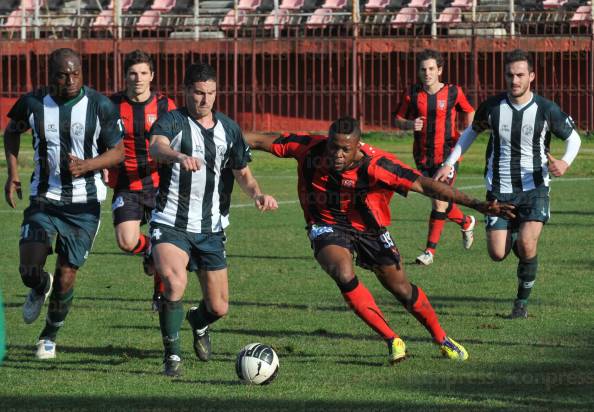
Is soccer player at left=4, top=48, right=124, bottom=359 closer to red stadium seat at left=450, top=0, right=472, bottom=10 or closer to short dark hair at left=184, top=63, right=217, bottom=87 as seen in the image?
short dark hair at left=184, top=63, right=217, bottom=87

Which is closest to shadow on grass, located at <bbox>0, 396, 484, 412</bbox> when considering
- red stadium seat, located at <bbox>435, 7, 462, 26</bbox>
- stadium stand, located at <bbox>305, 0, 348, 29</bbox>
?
red stadium seat, located at <bbox>435, 7, 462, 26</bbox>

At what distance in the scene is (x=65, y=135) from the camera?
8477 mm

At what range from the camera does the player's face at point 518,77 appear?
9594mm

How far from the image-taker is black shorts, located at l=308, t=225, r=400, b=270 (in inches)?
325

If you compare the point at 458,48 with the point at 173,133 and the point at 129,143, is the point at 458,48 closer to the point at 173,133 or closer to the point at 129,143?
the point at 129,143

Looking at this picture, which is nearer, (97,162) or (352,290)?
(352,290)

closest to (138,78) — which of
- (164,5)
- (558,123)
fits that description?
(558,123)

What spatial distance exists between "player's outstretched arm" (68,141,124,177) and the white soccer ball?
5.67 feet

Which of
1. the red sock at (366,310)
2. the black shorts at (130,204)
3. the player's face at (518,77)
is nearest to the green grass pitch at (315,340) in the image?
the red sock at (366,310)

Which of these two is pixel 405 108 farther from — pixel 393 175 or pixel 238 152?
pixel 238 152

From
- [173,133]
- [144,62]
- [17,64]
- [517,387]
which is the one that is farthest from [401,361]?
[17,64]

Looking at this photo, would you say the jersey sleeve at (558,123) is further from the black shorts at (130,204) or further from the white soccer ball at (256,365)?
the white soccer ball at (256,365)

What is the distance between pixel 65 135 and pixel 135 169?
2027 mm

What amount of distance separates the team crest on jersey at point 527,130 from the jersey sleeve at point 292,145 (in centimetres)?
223
